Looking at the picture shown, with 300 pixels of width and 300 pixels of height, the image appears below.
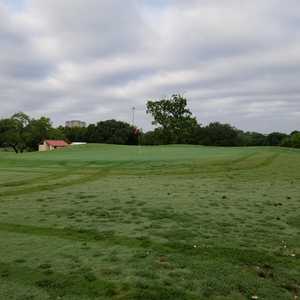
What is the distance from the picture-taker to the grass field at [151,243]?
5125 millimetres

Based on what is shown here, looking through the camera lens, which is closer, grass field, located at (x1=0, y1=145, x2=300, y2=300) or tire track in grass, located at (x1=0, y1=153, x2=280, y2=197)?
grass field, located at (x1=0, y1=145, x2=300, y2=300)

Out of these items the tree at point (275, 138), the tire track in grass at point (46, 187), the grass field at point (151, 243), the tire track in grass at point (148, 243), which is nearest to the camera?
the grass field at point (151, 243)

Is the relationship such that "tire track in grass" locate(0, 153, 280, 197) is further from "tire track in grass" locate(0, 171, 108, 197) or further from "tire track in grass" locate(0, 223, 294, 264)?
"tire track in grass" locate(0, 223, 294, 264)

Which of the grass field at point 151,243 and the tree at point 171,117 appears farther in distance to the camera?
the tree at point 171,117

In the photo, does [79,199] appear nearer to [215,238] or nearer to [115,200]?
Answer: [115,200]

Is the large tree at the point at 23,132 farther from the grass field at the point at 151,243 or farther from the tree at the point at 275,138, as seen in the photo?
the grass field at the point at 151,243

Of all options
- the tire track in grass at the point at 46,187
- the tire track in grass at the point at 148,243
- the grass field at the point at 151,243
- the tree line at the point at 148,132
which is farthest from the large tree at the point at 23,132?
the tire track in grass at the point at 148,243

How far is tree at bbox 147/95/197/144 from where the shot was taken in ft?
256

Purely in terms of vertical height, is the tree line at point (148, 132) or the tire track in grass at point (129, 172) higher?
the tree line at point (148, 132)

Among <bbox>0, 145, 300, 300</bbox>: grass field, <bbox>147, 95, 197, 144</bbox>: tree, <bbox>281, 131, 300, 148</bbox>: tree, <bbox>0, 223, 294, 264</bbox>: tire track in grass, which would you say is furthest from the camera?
<bbox>281, 131, 300, 148</bbox>: tree

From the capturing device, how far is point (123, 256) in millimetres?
6348

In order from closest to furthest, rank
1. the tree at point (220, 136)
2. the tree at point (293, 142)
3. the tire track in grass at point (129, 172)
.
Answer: the tire track in grass at point (129, 172) → the tree at point (293, 142) → the tree at point (220, 136)

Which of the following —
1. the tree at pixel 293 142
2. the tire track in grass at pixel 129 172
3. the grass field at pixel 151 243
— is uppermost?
the tree at pixel 293 142

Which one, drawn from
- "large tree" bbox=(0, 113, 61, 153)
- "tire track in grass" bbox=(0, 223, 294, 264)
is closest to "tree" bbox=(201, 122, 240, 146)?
"large tree" bbox=(0, 113, 61, 153)
